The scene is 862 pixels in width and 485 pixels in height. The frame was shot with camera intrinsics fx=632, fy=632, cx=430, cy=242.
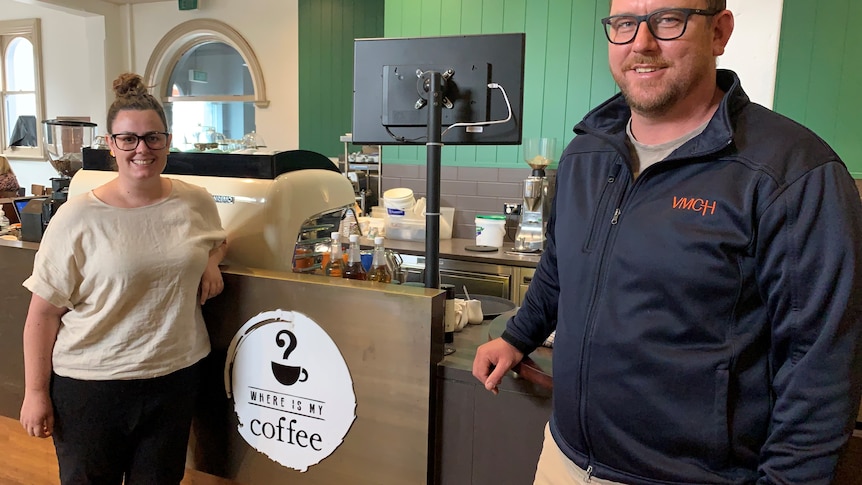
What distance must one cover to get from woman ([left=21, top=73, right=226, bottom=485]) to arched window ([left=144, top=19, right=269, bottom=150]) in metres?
5.04

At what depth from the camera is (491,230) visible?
409 cm

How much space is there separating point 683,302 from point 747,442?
0.80ft

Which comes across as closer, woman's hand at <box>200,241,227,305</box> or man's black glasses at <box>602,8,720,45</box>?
man's black glasses at <box>602,8,720,45</box>

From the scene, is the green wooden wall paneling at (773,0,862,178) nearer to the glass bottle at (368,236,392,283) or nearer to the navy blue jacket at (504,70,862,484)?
the glass bottle at (368,236,392,283)

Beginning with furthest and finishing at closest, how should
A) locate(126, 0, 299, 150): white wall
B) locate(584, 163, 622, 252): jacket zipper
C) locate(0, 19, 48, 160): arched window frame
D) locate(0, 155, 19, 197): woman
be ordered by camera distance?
1. locate(0, 19, 48, 160): arched window frame
2. locate(0, 155, 19, 197): woman
3. locate(126, 0, 299, 150): white wall
4. locate(584, 163, 622, 252): jacket zipper

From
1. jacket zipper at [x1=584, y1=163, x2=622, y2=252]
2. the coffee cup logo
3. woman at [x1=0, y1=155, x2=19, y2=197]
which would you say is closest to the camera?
jacket zipper at [x1=584, y1=163, x2=622, y2=252]

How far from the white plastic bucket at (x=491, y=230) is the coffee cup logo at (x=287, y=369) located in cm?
241

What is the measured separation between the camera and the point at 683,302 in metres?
1.00

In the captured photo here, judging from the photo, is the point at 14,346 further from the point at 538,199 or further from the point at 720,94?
the point at 538,199

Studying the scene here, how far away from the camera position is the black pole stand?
65.8 inches

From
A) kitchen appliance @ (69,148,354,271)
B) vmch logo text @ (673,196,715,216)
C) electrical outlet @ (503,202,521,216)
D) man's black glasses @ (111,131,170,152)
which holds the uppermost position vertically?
man's black glasses @ (111,131,170,152)

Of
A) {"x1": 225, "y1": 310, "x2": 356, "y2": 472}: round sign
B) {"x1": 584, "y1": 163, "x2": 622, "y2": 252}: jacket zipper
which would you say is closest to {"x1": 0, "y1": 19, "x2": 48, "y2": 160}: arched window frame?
{"x1": 225, "y1": 310, "x2": 356, "y2": 472}: round sign

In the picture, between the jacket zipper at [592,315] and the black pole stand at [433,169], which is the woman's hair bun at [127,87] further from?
the jacket zipper at [592,315]

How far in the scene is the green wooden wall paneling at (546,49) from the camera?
4.04m
